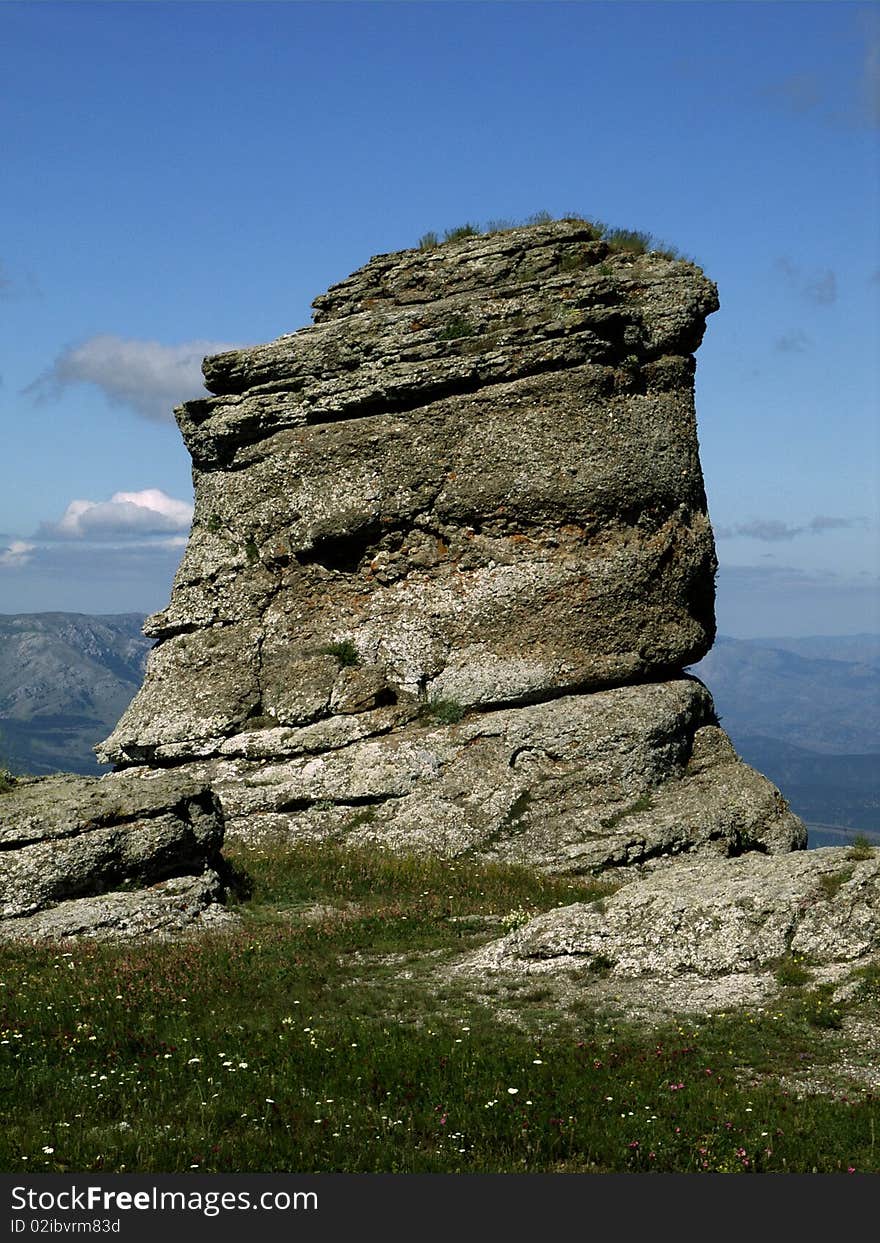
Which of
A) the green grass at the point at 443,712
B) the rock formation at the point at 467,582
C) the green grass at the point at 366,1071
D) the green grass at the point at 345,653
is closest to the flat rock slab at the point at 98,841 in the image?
the green grass at the point at 366,1071

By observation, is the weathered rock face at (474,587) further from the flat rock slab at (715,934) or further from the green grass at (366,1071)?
the green grass at (366,1071)

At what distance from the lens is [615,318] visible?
30.2 metres

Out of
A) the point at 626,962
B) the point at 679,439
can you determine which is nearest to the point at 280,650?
the point at 679,439

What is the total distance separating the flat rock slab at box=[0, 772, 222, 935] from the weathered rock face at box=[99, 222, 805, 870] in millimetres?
5643

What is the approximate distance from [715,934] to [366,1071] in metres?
6.56

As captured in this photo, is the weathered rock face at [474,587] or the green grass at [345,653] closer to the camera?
the weathered rock face at [474,587]

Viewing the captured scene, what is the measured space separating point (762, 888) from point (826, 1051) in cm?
455

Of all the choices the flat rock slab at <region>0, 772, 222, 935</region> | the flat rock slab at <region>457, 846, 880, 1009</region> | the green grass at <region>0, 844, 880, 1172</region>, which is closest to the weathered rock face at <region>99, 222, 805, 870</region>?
the flat rock slab at <region>0, 772, 222, 935</region>

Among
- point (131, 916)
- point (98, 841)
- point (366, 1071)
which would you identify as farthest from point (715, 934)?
point (98, 841)

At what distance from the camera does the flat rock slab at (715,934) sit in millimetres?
16203

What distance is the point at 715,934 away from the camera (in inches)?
673

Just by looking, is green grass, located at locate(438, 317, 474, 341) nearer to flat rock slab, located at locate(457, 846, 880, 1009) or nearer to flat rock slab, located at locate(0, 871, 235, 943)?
flat rock slab, located at locate(0, 871, 235, 943)

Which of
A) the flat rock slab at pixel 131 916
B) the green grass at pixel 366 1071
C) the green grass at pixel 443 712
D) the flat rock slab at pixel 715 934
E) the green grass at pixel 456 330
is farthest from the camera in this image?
the green grass at pixel 456 330

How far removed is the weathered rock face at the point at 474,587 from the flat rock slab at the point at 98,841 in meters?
5.64
